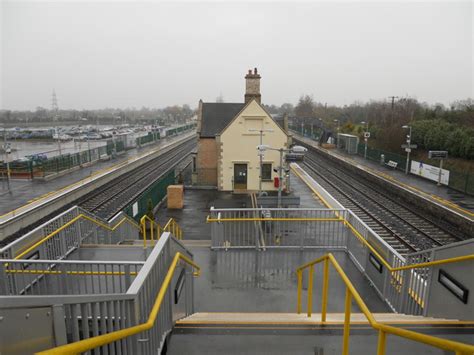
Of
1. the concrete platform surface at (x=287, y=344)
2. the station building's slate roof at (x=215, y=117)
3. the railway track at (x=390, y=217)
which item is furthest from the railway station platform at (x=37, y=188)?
the railway track at (x=390, y=217)

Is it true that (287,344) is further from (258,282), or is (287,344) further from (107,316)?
(258,282)

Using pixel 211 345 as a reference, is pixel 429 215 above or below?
below

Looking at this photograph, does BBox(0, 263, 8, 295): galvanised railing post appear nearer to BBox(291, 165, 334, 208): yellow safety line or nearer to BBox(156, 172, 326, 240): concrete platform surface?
BBox(156, 172, 326, 240): concrete platform surface

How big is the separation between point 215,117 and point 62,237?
83.8ft

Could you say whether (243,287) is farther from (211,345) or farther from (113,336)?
(113,336)

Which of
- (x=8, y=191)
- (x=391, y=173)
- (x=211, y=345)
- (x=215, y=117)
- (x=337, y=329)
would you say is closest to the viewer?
(x=211, y=345)

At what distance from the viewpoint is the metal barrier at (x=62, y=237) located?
671 cm

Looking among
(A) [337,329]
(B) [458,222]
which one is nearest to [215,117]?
(B) [458,222]

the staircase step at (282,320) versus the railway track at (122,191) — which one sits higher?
the staircase step at (282,320)

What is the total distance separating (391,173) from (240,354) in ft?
113

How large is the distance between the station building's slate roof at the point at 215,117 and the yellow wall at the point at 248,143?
3075 mm

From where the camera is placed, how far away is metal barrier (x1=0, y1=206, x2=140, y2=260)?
264 inches

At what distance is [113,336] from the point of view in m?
2.71

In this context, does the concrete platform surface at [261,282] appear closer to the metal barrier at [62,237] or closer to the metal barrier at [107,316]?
the metal barrier at [107,316]
